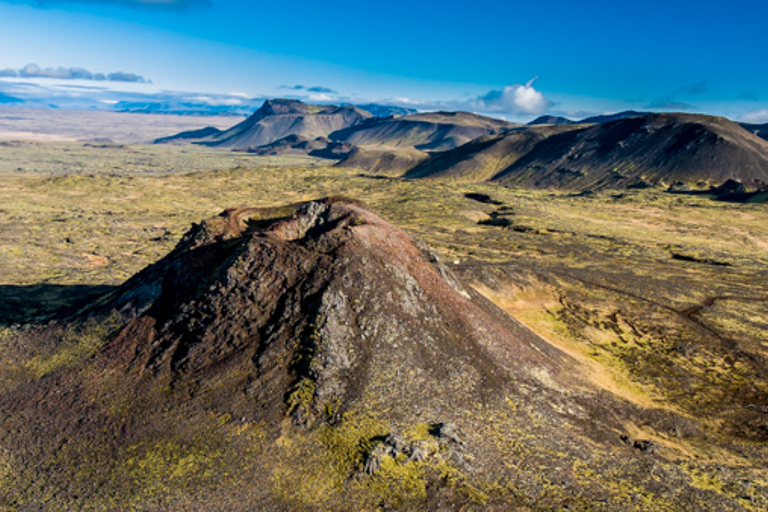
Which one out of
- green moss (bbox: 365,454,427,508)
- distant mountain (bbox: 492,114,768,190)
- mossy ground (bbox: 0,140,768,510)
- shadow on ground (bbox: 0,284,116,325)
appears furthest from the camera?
distant mountain (bbox: 492,114,768,190)

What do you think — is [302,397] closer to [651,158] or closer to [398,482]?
[398,482]

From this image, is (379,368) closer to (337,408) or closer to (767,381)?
(337,408)

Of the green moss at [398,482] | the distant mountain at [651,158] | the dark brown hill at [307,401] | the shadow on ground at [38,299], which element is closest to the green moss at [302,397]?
the dark brown hill at [307,401]

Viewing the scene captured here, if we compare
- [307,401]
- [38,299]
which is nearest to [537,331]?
[307,401]

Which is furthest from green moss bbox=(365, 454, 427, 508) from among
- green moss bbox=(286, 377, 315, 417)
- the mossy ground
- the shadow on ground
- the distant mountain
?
the distant mountain

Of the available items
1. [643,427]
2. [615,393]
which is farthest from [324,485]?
[615,393]

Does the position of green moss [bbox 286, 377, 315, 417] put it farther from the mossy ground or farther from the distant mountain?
the distant mountain
